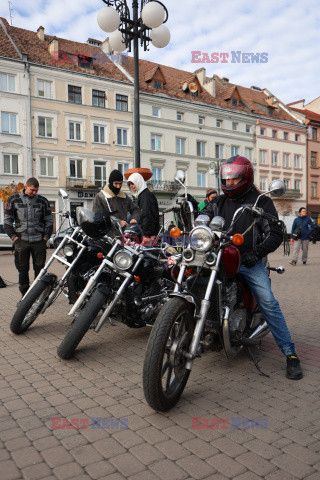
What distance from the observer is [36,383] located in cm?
347

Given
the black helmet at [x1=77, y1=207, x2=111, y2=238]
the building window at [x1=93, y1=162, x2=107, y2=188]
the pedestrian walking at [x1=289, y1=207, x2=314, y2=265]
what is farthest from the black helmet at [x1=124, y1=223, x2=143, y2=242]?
the building window at [x1=93, y1=162, x2=107, y2=188]

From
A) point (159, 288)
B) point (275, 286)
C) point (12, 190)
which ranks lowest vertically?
point (275, 286)

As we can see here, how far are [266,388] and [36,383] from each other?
1.87 meters

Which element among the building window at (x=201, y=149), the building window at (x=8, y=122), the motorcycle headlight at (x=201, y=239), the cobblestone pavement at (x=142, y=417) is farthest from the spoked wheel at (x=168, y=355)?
the building window at (x=201, y=149)

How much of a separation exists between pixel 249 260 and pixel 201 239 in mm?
621

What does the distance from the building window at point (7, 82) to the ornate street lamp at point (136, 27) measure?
2443 cm

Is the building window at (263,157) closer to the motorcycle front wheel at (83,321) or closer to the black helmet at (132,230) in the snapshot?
the black helmet at (132,230)

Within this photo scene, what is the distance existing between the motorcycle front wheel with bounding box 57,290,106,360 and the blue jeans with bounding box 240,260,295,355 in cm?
133

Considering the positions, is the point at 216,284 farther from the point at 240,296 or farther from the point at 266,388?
the point at 266,388

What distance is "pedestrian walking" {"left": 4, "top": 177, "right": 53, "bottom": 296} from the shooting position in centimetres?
634

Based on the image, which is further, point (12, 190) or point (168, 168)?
point (168, 168)

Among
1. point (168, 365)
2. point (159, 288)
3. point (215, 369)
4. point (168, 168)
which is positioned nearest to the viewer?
point (168, 365)

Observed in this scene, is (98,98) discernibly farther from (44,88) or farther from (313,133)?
(313,133)

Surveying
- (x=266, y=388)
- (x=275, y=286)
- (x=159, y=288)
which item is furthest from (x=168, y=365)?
(x=275, y=286)
